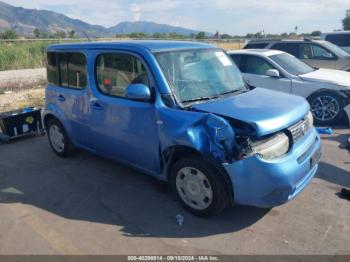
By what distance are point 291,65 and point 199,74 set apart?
191 inches

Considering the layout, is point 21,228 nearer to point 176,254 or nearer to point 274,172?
point 176,254

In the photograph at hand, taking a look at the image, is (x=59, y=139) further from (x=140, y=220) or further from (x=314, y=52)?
(x=314, y=52)

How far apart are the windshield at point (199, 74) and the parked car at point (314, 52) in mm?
6651

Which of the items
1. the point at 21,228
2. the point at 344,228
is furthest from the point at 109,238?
the point at 344,228

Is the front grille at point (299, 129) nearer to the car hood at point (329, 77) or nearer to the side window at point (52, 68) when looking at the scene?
the side window at point (52, 68)

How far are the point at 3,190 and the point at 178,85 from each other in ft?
9.45

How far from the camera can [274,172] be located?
129 inches

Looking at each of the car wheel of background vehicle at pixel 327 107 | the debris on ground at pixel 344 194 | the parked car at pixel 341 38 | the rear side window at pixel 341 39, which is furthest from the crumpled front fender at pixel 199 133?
the rear side window at pixel 341 39

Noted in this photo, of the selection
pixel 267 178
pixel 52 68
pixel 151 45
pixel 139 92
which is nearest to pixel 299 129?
pixel 267 178

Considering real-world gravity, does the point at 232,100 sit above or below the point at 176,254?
above

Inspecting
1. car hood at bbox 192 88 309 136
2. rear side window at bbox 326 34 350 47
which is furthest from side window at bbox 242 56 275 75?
rear side window at bbox 326 34 350 47

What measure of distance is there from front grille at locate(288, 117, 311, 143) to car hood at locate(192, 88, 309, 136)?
0.22ft

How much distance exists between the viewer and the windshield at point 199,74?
13.1ft

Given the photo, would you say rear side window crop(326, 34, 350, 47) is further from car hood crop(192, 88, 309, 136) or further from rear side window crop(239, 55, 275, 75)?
car hood crop(192, 88, 309, 136)
